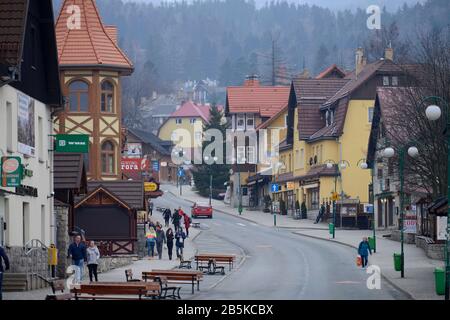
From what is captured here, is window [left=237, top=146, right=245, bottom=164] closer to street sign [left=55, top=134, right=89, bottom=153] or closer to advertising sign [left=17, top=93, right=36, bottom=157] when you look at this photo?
street sign [left=55, top=134, right=89, bottom=153]

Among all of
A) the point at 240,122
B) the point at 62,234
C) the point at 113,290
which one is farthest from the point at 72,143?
the point at 240,122

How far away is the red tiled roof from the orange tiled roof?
53829 mm

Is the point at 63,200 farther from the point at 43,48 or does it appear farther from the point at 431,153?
the point at 431,153

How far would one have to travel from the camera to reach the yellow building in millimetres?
89750

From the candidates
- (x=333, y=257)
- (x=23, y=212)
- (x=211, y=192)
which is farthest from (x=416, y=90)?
(x=211, y=192)

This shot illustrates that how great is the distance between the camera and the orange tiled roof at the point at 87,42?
6234cm

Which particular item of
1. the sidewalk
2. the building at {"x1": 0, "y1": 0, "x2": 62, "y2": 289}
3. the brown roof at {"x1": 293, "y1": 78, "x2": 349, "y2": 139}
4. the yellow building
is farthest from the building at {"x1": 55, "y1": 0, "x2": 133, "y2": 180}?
the brown roof at {"x1": 293, "y1": 78, "x2": 349, "y2": 139}

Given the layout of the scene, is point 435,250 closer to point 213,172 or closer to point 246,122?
point 246,122

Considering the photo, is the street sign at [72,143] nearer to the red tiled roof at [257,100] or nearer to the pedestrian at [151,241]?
the pedestrian at [151,241]

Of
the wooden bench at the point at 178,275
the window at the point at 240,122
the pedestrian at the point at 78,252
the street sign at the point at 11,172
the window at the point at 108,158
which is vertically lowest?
the wooden bench at the point at 178,275

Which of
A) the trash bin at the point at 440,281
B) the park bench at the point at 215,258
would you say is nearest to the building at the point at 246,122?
the park bench at the point at 215,258

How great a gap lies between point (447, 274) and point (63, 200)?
1758 centimetres

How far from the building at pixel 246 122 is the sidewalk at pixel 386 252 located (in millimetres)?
5404
